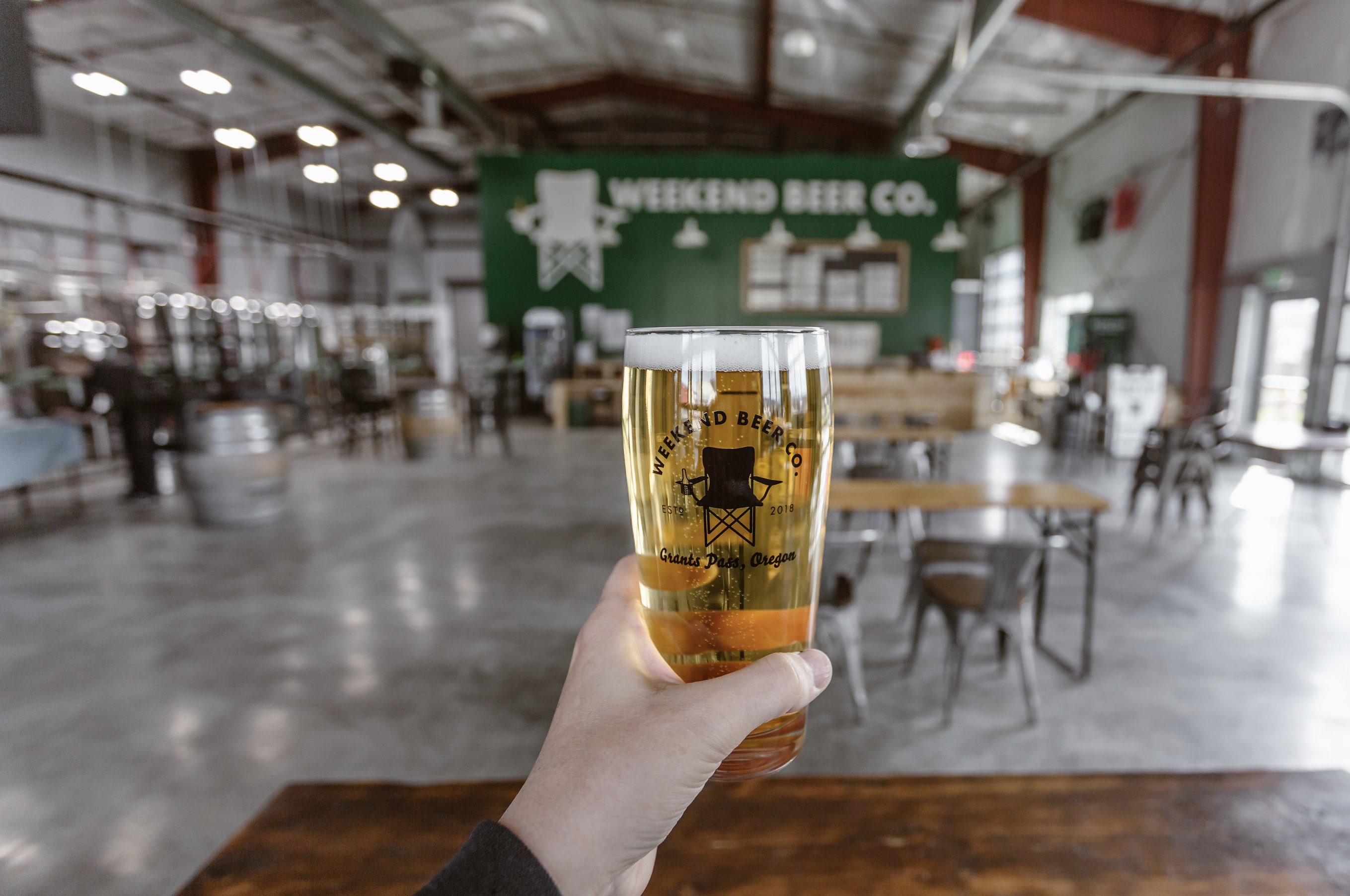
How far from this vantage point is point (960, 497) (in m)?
2.92

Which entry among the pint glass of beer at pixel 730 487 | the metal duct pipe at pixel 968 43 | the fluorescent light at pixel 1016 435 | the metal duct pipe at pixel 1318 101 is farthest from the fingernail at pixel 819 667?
the fluorescent light at pixel 1016 435

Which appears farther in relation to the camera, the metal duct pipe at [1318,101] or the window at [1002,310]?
the window at [1002,310]

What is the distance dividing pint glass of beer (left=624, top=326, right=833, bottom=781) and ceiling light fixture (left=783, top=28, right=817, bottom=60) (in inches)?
412

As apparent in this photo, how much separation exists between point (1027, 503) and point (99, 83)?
3076 millimetres

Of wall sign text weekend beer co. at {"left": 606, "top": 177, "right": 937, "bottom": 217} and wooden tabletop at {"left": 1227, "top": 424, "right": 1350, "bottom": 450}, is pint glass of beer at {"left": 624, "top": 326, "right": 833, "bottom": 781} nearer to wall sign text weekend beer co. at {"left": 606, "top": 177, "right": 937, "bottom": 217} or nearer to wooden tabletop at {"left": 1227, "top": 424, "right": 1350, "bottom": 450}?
wooden tabletop at {"left": 1227, "top": 424, "right": 1350, "bottom": 450}

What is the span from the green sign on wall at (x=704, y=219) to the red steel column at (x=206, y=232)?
464cm

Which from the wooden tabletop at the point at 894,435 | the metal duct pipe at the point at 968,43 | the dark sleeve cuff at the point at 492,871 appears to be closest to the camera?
the dark sleeve cuff at the point at 492,871

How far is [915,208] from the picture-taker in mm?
11188

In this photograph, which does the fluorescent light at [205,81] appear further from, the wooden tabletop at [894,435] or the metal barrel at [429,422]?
the metal barrel at [429,422]

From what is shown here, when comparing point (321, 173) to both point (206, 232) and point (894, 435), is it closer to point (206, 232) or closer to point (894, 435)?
point (894, 435)

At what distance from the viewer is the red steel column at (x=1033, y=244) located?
1377 cm

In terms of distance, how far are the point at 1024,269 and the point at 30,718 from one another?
53.8 ft

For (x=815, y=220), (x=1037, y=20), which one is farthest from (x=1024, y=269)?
(x=1037, y=20)

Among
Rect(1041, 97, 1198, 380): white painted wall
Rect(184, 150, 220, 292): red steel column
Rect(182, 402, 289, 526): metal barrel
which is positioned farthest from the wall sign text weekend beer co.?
Rect(182, 402, 289, 526): metal barrel
